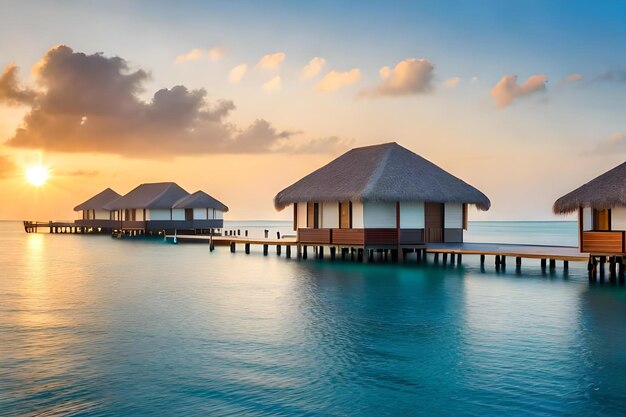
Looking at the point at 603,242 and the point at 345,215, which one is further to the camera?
the point at 345,215

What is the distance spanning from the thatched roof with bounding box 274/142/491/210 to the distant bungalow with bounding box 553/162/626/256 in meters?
6.54

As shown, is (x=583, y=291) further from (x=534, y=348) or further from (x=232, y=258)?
(x=232, y=258)

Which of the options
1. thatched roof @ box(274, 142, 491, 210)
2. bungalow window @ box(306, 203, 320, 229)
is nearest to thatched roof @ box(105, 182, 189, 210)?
thatched roof @ box(274, 142, 491, 210)

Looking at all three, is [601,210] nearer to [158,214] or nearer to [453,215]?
[453,215]

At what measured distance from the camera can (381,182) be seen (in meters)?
27.5

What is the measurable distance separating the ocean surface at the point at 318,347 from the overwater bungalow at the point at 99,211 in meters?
51.3

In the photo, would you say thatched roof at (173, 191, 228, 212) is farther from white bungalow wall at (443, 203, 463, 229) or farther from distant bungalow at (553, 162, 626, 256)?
distant bungalow at (553, 162, 626, 256)

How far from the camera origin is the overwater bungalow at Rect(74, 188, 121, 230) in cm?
7225

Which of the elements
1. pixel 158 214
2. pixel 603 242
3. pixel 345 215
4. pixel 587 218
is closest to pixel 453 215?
pixel 345 215

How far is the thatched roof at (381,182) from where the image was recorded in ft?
89.1

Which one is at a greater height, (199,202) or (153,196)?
(153,196)

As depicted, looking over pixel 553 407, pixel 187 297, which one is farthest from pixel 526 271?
pixel 553 407

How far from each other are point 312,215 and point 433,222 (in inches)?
230

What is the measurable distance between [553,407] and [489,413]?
3.05ft
